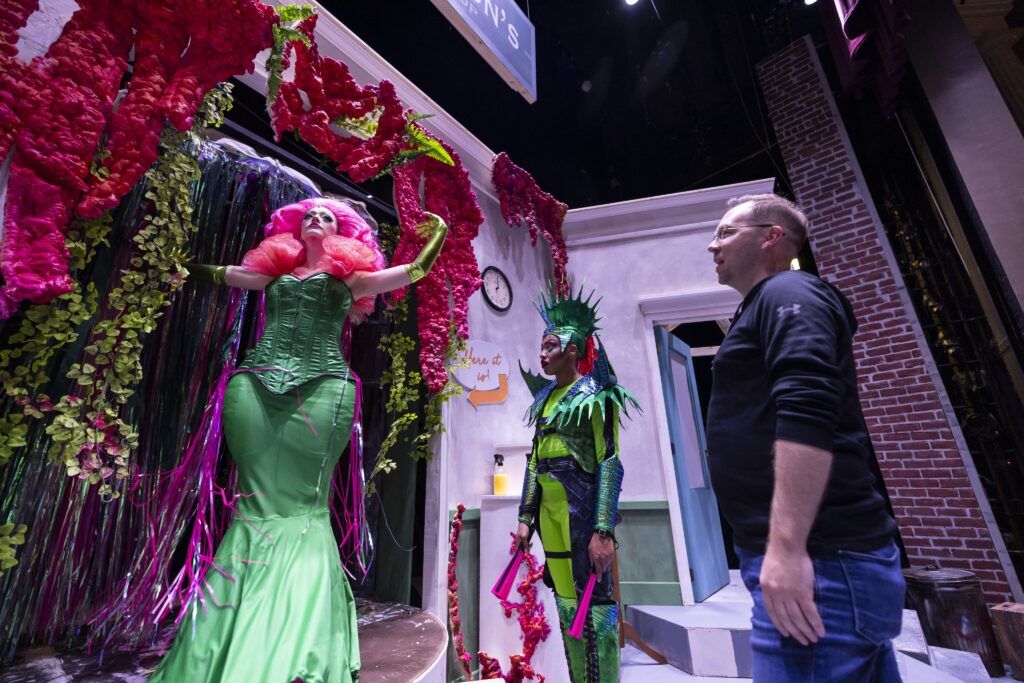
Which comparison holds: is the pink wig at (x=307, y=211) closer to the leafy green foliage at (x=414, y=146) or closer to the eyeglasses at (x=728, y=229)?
the leafy green foliage at (x=414, y=146)

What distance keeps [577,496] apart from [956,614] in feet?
9.57

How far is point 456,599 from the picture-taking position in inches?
115

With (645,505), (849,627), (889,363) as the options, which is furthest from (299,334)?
(889,363)

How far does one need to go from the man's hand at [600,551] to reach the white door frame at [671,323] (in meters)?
2.18

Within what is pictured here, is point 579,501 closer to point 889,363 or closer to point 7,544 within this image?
point 7,544

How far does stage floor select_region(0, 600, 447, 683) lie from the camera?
1596 millimetres

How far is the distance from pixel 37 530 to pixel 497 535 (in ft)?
7.20

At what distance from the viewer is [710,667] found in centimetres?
307

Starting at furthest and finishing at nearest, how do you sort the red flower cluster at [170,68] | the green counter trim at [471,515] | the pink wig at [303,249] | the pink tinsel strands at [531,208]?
the pink tinsel strands at [531,208]
the green counter trim at [471,515]
the pink wig at [303,249]
the red flower cluster at [170,68]

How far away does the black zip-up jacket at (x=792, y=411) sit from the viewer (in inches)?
34.0

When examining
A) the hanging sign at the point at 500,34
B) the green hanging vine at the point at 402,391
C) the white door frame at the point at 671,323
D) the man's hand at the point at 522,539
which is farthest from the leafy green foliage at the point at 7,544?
the white door frame at the point at 671,323

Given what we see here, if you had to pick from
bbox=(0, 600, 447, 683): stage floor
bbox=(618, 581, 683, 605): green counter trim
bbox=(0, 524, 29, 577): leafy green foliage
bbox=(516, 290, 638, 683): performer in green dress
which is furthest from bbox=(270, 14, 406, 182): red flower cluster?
bbox=(618, 581, 683, 605): green counter trim

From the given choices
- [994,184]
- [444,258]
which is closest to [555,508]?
[444,258]

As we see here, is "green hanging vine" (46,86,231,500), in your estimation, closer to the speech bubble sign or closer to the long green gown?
the long green gown
